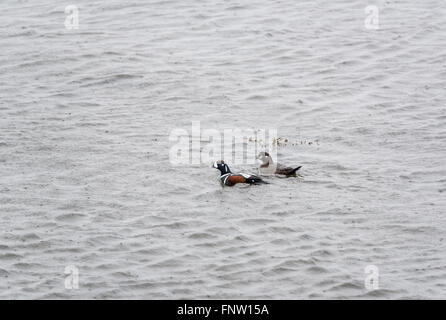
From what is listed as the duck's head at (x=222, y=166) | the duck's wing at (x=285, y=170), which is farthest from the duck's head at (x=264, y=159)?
the duck's head at (x=222, y=166)

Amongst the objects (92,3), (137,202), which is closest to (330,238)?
(137,202)

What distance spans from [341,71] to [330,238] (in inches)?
496

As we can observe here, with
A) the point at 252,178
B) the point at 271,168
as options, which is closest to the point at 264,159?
the point at 271,168

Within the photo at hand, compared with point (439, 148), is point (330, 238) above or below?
below

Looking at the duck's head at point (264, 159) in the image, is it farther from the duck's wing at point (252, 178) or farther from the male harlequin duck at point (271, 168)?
the duck's wing at point (252, 178)

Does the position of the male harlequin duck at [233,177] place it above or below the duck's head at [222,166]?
below

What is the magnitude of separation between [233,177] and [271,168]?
1.09 metres

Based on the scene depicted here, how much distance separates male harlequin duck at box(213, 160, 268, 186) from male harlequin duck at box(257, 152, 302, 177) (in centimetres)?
44

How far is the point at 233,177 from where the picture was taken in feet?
67.9

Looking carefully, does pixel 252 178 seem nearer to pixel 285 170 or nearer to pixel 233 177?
pixel 233 177

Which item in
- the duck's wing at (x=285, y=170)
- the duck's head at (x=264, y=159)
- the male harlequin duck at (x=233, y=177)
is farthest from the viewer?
the duck's head at (x=264, y=159)

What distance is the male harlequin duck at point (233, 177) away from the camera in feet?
68.1

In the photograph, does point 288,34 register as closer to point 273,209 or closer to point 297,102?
point 297,102
